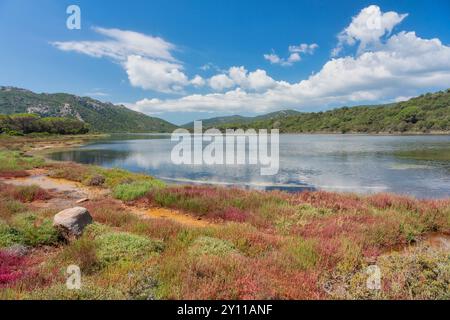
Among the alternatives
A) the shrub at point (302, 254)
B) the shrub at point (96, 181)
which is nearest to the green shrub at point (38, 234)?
the shrub at point (302, 254)

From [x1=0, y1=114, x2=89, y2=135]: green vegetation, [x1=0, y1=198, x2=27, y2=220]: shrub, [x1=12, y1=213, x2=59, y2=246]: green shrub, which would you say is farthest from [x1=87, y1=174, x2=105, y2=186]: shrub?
[x1=0, y1=114, x2=89, y2=135]: green vegetation

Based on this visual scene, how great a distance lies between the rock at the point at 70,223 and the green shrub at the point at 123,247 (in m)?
1.53

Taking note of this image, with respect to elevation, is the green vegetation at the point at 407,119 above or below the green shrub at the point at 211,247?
above

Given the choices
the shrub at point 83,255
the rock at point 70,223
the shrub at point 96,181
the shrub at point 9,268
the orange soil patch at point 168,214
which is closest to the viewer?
the shrub at point 9,268

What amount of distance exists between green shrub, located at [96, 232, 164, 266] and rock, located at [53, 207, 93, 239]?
1.53 meters

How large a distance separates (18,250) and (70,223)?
1.62 meters

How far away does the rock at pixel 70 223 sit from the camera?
8812 mm

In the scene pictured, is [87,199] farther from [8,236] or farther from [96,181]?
[8,236]

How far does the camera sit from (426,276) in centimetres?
585

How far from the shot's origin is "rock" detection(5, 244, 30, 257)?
7.16 metres

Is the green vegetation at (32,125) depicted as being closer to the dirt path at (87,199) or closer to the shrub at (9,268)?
the dirt path at (87,199)

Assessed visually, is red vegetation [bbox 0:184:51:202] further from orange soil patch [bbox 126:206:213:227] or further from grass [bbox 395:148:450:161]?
grass [bbox 395:148:450:161]

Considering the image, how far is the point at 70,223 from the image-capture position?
29.2ft

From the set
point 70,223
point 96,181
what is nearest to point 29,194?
point 96,181
